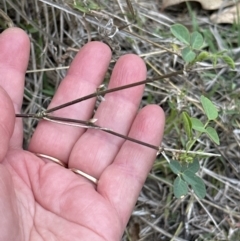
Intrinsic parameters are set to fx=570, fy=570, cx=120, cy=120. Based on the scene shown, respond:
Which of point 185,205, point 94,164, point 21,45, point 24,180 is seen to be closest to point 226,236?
point 185,205

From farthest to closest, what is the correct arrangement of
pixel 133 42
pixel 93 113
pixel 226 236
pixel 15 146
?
1. pixel 133 42
2. pixel 226 236
3. pixel 93 113
4. pixel 15 146

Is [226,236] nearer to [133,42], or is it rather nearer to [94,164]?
[94,164]

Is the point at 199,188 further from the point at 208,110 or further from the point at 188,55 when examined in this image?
the point at 188,55

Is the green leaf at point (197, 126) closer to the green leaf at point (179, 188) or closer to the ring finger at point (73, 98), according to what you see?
the green leaf at point (179, 188)

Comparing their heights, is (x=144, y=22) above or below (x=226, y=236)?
above

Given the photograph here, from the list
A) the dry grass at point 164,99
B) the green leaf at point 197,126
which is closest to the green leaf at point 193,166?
the green leaf at point 197,126

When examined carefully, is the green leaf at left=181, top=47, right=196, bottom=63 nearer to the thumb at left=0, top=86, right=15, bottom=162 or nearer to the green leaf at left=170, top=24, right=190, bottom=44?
the green leaf at left=170, top=24, right=190, bottom=44
